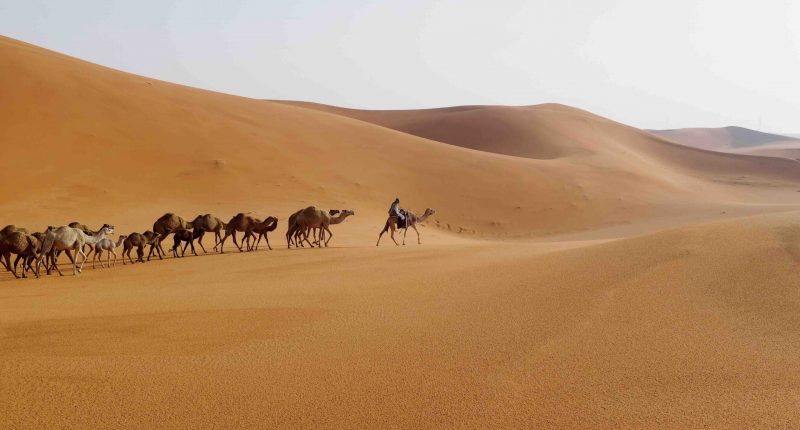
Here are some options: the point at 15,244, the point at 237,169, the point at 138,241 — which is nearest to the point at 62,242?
the point at 15,244

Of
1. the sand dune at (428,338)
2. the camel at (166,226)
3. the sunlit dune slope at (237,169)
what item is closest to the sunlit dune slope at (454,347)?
the sand dune at (428,338)

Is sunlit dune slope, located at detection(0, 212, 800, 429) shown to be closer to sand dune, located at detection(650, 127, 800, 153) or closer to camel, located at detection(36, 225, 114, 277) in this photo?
camel, located at detection(36, 225, 114, 277)

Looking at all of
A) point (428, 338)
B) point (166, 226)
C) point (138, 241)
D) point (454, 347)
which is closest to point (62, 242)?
point (138, 241)

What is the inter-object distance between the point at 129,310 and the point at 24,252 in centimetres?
612

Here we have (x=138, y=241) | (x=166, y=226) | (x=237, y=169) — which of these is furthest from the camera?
(x=237, y=169)

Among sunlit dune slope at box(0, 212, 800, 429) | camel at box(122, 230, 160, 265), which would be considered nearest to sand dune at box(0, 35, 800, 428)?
sunlit dune slope at box(0, 212, 800, 429)

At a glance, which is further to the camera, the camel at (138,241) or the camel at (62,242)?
the camel at (138,241)

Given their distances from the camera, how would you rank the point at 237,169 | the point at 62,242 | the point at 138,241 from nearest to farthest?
1. the point at 62,242
2. the point at 138,241
3. the point at 237,169

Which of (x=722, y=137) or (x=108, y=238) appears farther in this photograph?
(x=722, y=137)

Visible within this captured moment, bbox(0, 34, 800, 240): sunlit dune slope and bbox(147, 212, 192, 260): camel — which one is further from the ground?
bbox(0, 34, 800, 240): sunlit dune slope

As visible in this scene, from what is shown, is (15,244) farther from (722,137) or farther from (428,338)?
(722,137)

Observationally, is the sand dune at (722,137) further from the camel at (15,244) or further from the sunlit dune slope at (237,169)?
the camel at (15,244)

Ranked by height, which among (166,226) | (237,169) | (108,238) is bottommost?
(108,238)

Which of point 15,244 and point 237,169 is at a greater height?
point 237,169
